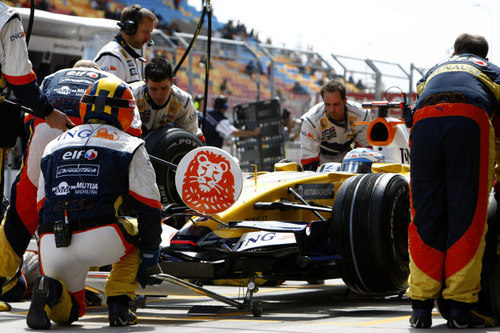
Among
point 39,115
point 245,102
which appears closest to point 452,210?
point 39,115

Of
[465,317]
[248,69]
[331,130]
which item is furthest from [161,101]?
[248,69]

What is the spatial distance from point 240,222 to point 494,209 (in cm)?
184

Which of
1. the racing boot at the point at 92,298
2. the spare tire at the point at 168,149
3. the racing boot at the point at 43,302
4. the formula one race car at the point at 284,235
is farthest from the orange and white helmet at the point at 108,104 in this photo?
the racing boot at the point at 92,298

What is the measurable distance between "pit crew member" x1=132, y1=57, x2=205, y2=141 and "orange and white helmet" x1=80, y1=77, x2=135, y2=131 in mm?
2004

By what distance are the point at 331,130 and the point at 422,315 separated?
471 centimetres

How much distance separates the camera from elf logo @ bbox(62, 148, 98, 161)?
530 centimetres

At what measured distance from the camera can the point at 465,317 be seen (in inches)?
192

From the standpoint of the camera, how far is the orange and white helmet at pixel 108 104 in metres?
5.53

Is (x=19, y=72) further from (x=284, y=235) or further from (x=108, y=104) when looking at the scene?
(x=284, y=235)

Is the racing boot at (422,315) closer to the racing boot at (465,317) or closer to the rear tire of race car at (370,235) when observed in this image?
the racing boot at (465,317)

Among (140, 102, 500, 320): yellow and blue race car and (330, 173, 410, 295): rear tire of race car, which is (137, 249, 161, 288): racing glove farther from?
(330, 173, 410, 295): rear tire of race car

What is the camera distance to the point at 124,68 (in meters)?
7.96

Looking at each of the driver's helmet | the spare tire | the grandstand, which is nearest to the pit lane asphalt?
the spare tire

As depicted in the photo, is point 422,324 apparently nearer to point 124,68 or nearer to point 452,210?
point 452,210
